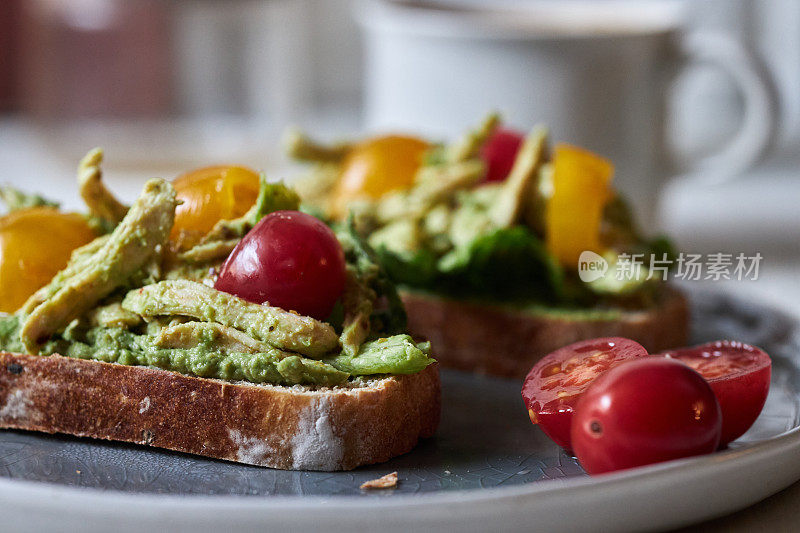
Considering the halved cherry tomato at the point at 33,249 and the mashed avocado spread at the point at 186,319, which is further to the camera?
the halved cherry tomato at the point at 33,249

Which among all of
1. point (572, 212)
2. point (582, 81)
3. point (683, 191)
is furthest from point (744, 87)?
point (683, 191)

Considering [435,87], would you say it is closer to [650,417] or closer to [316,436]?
[316,436]

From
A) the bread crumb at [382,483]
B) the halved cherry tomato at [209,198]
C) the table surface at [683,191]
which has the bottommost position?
the table surface at [683,191]

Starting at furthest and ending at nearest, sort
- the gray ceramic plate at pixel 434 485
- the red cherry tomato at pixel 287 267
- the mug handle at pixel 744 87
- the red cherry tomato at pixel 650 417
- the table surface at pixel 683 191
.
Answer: the table surface at pixel 683 191 < the mug handle at pixel 744 87 < the red cherry tomato at pixel 287 267 < the red cherry tomato at pixel 650 417 < the gray ceramic plate at pixel 434 485

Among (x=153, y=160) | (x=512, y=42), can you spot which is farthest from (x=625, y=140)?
(x=153, y=160)

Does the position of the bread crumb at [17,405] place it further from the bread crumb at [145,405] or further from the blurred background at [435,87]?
the blurred background at [435,87]

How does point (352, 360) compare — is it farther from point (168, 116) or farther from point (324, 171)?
point (168, 116)

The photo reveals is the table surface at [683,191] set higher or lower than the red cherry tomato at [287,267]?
lower

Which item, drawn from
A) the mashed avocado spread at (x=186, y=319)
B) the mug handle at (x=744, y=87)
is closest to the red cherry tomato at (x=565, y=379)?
the mashed avocado spread at (x=186, y=319)
